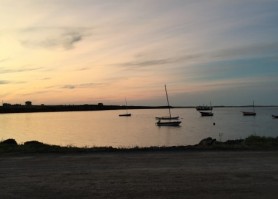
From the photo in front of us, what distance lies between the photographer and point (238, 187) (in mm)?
9680

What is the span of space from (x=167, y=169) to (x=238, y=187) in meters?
2.85

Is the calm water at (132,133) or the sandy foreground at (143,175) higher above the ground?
the sandy foreground at (143,175)

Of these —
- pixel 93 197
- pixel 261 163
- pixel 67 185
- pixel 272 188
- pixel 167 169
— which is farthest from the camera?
pixel 261 163

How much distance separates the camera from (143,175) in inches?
442

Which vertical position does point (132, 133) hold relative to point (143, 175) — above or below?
below

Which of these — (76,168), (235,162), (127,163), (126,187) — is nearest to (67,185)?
(126,187)

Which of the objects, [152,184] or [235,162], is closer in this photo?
[152,184]

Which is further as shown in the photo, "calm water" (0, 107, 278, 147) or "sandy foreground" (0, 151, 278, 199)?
"calm water" (0, 107, 278, 147)

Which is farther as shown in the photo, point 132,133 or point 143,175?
point 132,133

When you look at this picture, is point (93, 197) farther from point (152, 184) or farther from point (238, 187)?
point (238, 187)

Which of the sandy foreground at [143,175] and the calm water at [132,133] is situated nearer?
the sandy foreground at [143,175]

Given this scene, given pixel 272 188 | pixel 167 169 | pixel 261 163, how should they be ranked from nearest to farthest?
pixel 272 188 → pixel 167 169 → pixel 261 163

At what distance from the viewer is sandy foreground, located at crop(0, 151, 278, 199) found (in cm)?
930

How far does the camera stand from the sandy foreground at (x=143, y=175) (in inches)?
366
